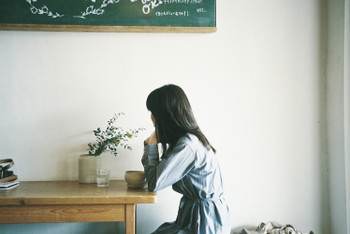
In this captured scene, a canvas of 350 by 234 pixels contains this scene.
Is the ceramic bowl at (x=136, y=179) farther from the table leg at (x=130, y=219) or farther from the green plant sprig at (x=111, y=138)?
the green plant sprig at (x=111, y=138)

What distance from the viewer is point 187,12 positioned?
1.98 m

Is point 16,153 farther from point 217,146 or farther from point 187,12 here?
point 187,12

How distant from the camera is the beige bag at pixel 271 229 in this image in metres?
1.83

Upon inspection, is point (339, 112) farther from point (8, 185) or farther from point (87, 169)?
point (8, 185)

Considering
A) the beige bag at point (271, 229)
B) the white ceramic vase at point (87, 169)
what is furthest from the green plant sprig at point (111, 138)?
the beige bag at point (271, 229)

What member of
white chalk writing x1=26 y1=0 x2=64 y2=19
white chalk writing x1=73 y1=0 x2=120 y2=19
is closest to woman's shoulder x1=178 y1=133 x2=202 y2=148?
white chalk writing x1=73 y1=0 x2=120 y2=19

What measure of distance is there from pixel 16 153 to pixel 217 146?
1.41m

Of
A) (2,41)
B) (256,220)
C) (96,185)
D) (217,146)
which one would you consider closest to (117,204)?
(96,185)

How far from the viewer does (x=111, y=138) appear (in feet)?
5.93

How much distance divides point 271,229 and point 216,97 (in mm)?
978

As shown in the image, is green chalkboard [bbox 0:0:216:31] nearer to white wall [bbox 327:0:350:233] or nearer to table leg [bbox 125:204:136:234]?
white wall [bbox 327:0:350:233]

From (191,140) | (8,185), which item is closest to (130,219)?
(191,140)

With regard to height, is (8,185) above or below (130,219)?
above

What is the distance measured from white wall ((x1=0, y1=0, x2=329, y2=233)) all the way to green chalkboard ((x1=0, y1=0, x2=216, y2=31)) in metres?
0.08
